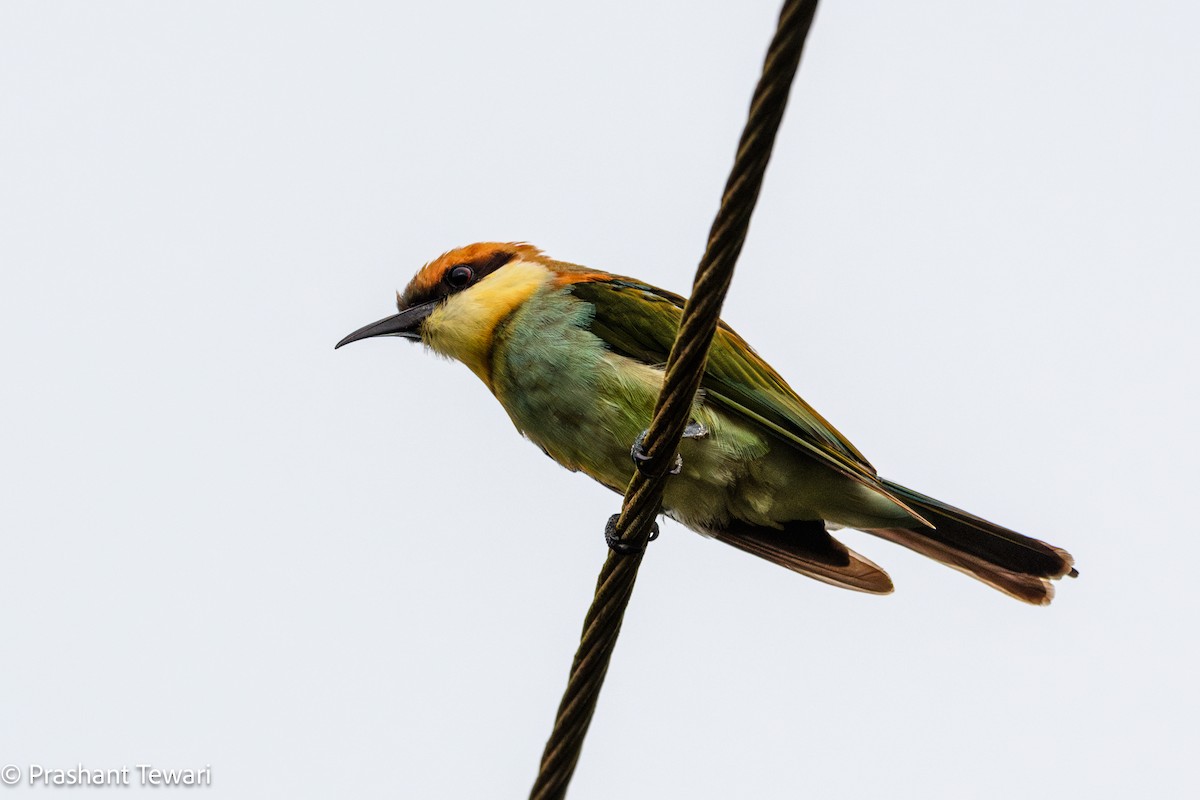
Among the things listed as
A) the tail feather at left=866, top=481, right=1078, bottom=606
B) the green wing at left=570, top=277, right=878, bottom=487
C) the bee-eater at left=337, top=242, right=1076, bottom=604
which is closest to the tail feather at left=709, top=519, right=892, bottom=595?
the bee-eater at left=337, top=242, right=1076, bottom=604

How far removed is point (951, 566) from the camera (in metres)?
4.26

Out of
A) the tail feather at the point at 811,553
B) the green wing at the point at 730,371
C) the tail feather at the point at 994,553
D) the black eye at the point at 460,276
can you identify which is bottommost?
the tail feather at the point at 811,553

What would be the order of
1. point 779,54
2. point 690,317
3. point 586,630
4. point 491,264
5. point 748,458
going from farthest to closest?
point 491,264
point 748,458
point 586,630
point 690,317
point 779,54

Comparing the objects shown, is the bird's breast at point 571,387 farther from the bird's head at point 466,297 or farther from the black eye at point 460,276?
the black eye at point 460,276

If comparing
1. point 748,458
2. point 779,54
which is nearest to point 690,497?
point 748,458

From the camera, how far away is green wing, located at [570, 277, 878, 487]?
3875mm

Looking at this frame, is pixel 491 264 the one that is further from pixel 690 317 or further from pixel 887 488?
pixel 690 317

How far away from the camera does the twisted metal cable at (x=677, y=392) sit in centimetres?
187

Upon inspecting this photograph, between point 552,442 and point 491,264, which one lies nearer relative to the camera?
point 552,442

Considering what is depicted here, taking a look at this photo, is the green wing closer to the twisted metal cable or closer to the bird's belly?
the bird's belly

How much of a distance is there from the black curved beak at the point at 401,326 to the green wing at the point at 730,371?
72 cm

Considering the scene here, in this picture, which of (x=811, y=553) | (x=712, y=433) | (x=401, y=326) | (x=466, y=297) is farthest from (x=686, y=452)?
(x=401, y=326)

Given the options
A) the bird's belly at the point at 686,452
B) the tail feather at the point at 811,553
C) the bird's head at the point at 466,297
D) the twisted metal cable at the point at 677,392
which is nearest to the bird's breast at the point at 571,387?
the bird's belly at the point at 686,452

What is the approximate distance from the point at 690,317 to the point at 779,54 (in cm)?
60
